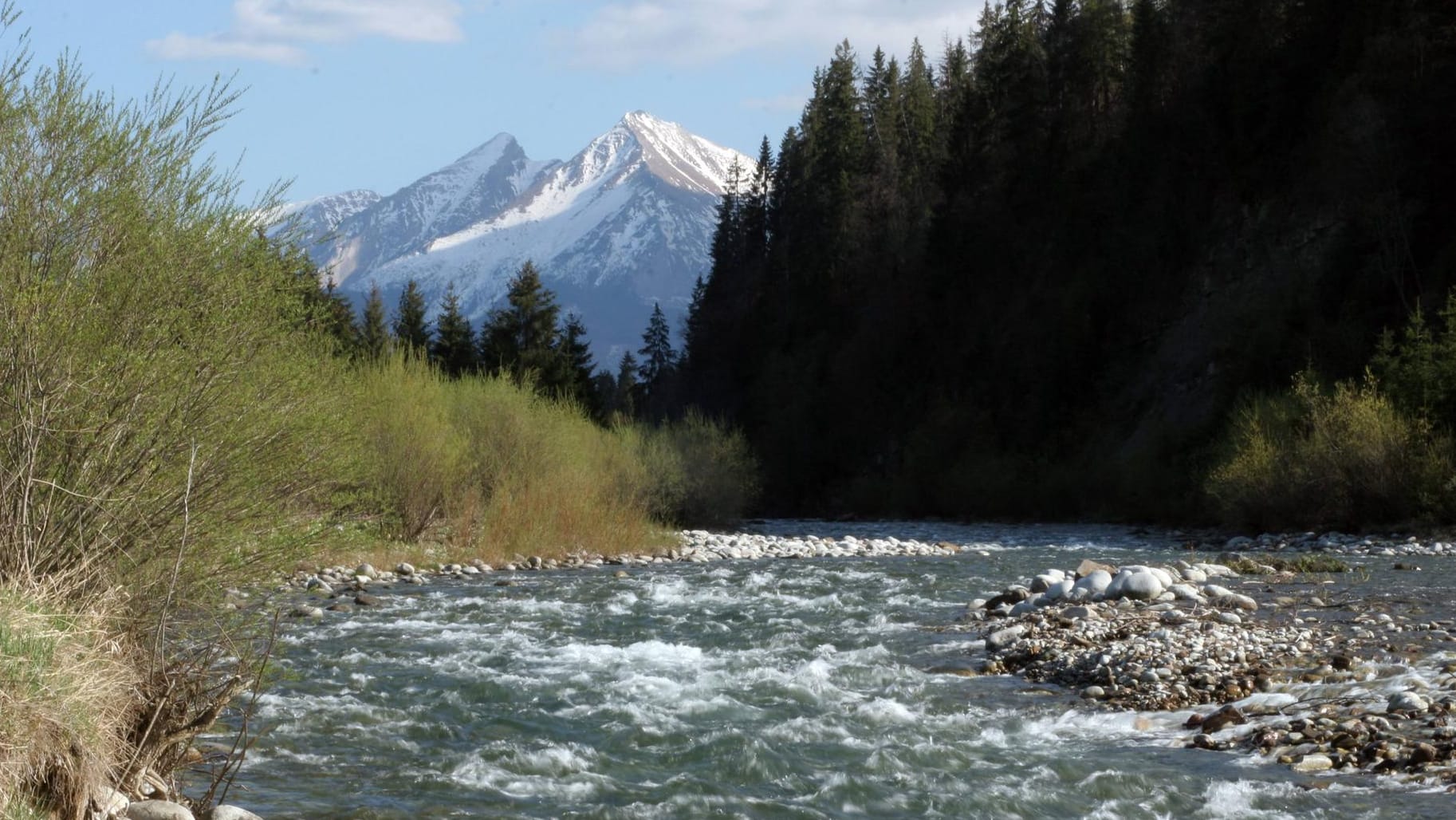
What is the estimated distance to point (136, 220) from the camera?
28.6 ft

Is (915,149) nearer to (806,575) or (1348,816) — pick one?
(806,575)

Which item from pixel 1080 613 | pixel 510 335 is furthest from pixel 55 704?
pixel 510 335

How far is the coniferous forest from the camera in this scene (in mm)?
37031

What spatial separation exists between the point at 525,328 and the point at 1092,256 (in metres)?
23.7

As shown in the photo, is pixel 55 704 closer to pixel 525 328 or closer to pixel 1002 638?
pixel 1002 638

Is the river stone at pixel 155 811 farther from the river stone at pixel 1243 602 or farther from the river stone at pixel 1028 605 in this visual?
the river stone at pixel 1243 602

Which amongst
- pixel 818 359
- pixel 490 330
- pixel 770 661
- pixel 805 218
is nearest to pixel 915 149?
pixel 805 218

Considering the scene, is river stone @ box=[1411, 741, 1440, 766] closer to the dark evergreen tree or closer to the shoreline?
the shoreline

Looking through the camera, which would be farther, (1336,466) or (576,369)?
(576,369)

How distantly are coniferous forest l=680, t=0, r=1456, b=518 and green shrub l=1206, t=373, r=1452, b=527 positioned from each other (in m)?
0.87

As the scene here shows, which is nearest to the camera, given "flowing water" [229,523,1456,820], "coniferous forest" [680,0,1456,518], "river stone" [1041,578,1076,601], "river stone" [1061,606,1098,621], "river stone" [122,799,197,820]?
"river stone" [122,799,197,820]

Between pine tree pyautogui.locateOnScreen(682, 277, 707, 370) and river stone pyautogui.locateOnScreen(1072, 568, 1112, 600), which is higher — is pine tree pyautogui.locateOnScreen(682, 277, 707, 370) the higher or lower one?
the higher one

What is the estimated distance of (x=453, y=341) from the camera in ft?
172

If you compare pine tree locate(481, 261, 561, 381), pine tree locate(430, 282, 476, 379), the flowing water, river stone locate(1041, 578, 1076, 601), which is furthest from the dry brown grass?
pine tree locate(481, 261, 561, 381)
